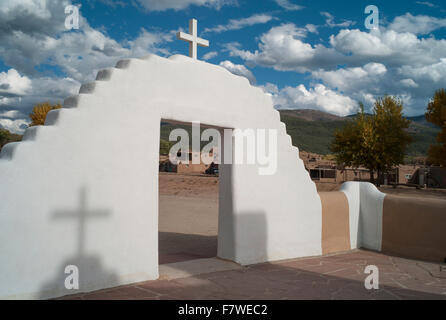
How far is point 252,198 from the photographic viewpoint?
6820 millimetres

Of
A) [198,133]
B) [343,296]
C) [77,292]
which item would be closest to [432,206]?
[343,296]

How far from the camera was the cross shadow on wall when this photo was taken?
4355 mm

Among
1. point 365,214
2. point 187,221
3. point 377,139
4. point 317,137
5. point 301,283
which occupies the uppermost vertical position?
point 317,137

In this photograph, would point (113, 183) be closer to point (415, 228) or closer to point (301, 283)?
point (301, 283)

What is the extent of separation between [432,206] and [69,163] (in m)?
7.11

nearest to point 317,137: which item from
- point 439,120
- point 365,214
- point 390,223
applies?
point 439,120

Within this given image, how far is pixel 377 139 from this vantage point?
25.7 metres

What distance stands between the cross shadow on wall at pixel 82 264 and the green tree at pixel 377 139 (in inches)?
918

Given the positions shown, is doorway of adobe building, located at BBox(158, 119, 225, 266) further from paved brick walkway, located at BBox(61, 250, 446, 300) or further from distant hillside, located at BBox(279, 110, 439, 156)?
distant hillside, located at BBox(279, 110, 439, 156)

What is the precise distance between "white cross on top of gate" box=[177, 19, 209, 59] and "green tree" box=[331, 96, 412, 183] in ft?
69.5

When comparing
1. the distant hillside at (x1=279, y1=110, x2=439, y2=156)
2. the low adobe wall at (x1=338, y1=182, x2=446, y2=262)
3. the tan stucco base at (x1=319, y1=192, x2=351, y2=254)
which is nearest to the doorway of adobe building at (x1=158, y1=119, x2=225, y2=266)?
the tan stucco base at (x1=319, y1=192, x2=351, y2=254)

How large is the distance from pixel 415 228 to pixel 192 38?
5.99 metres
